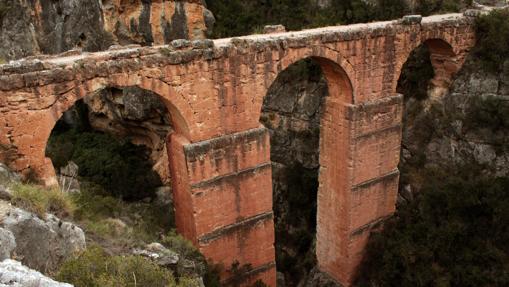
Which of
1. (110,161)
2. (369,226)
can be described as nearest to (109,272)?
(369,226)

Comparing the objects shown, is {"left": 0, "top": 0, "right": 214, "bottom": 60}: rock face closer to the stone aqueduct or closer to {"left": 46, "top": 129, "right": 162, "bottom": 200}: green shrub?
{"left": 46, "top": 129, "right": 162, "bottom": 200}: green shrub

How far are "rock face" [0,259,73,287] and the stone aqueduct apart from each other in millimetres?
5246

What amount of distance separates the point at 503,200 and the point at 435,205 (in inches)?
69.5

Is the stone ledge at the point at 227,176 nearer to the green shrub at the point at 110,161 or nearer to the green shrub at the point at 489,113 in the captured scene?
the green shrub at the point at 489,113

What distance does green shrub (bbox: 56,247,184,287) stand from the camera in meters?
4.38

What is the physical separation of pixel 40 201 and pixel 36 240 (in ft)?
4.44

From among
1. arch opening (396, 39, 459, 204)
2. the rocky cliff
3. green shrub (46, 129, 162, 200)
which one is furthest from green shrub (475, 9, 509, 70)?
green shrub (46, 129, 162, 200)

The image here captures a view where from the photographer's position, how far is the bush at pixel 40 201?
17.7 ft

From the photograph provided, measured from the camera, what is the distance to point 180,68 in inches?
363

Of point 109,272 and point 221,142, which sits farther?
point 221,142

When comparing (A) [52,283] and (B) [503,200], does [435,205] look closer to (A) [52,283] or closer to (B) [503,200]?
(B) [503,200]

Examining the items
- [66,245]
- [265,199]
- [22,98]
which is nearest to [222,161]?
[265,199]

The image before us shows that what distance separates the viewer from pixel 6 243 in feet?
13.1

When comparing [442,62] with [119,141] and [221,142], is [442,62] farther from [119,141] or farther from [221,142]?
[119,141]
